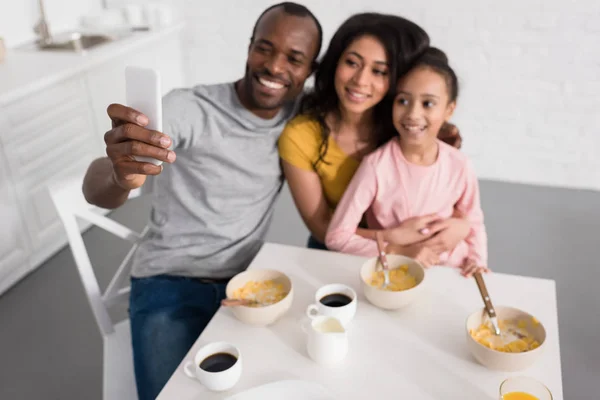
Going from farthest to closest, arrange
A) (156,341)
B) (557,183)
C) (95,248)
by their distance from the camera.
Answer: (557,183), (95,248), (156,341)

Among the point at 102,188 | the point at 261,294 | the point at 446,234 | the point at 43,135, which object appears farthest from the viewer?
the point at 43,135

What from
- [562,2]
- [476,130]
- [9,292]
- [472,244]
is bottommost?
[9,292]

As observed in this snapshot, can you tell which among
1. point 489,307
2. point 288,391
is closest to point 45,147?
point 288,391

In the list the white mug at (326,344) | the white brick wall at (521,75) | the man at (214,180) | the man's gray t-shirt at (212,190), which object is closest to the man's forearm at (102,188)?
the man at (214,180)

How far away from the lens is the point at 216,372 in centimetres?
92

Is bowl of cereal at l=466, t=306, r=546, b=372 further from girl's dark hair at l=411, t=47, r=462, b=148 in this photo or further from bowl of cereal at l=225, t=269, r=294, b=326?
girl's dark hair at l=411, t=47, r=462, b=148

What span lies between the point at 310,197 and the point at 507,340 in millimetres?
671

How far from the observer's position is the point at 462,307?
3.65ft

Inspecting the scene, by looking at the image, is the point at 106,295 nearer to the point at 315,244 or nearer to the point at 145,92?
the point at 315,244

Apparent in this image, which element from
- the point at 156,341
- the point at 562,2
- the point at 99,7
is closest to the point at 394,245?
the point at 156,341

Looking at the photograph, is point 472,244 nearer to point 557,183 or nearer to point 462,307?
point 462,307

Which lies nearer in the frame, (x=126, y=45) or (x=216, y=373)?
(x=216, y=373)

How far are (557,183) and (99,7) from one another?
3063mm

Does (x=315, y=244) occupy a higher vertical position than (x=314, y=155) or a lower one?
lower
